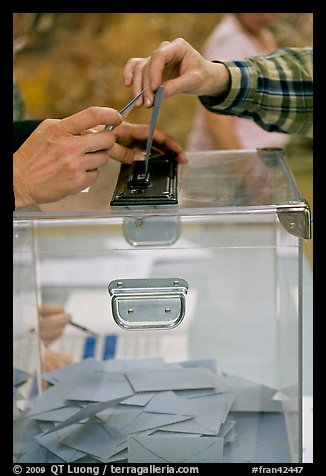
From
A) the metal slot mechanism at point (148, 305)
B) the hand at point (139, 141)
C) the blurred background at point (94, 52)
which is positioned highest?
the blurred background at point (94, 52)

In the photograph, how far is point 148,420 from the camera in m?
1.15

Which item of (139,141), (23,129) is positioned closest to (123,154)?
(139,141)

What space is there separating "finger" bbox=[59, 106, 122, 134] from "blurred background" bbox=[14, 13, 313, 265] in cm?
304

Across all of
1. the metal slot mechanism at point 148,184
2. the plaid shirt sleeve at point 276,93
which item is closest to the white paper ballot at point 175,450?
the metal slot mechanism at point 148,184

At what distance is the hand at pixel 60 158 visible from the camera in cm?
110

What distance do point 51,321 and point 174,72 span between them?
564 millimetres

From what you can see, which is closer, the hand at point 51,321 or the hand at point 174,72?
the hand at point 174,72

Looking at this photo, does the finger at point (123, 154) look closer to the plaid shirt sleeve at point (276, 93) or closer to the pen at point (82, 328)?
the plaid shirt sleeve at point (276, 93)

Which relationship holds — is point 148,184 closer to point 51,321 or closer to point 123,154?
point 123,154

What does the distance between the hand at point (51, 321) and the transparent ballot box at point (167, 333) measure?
16mm

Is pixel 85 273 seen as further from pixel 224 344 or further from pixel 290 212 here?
pixel 290 212
